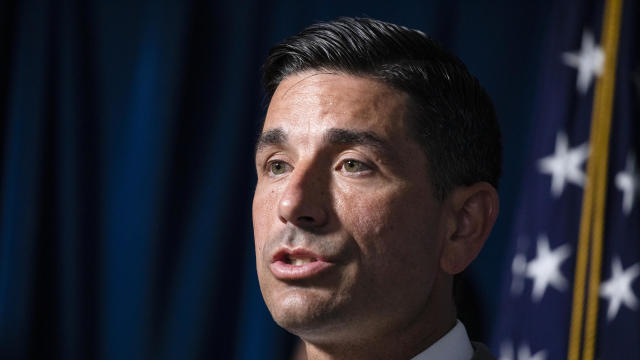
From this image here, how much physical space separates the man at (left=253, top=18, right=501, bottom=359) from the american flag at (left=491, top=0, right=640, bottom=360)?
86cm

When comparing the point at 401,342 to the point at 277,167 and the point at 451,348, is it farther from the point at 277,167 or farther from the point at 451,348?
the point at 277,167

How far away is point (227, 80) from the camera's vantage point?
2875 millimetres

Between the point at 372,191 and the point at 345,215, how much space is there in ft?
0.21

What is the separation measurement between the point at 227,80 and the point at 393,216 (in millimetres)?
1764

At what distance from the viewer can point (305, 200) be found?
47.1 inches

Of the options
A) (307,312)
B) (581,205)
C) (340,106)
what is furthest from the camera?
(581,205)

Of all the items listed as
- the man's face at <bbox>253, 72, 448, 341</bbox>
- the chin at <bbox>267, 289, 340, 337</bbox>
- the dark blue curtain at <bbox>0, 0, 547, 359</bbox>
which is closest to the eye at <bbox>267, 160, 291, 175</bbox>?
the man's face at <bbox>253, 72, 448, 341</bbox>

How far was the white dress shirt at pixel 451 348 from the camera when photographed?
1.30 m

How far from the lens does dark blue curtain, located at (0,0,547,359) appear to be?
279 cm

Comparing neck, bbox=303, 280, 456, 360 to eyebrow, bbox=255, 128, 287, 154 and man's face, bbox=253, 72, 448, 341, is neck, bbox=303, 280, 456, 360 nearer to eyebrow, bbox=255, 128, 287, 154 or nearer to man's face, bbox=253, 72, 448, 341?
man's face, bbox=253, 72, 448, 341

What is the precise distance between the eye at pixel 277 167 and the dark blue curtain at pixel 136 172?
1.47 meters

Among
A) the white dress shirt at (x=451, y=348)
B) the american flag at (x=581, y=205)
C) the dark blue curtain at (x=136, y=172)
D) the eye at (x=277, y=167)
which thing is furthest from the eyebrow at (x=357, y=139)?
the dark blue curtain at (x=136, y=172)

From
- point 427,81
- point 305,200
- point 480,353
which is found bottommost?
point 480,353

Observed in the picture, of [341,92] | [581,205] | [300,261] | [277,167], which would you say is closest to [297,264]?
[300,261]
